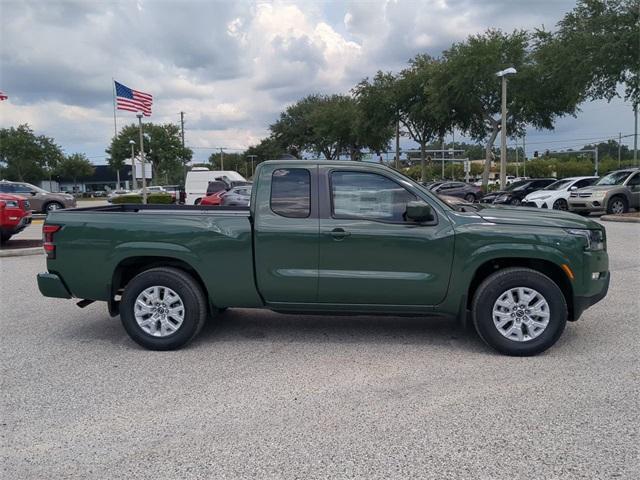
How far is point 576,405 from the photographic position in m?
3.92

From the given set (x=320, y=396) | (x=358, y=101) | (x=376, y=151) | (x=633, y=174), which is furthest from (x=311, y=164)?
(x=376, y=151)

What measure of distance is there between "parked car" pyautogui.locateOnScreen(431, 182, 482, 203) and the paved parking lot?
82.0 ft

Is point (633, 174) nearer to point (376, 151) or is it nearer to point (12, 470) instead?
point (12, 470)

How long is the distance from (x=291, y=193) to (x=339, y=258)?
0.79 metres

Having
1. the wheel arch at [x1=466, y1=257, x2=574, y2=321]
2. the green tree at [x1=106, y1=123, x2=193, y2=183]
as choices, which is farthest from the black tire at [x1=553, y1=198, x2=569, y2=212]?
the green tree at [x1=106, y1=123, x2=193, y2=183]

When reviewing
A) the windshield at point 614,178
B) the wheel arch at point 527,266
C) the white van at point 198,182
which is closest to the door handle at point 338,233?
the wheel arch at point 527,266

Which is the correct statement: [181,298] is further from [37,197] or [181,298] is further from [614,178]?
[37,197]

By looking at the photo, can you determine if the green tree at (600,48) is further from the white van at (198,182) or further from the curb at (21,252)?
the curb at (21,252)

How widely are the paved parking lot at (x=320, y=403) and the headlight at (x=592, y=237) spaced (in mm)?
983

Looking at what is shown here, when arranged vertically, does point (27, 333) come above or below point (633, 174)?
below

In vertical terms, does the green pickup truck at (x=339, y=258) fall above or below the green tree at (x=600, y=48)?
below

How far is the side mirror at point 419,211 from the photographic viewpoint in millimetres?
4870

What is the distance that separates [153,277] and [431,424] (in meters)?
2.94

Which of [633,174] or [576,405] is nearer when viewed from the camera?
[576,405]
